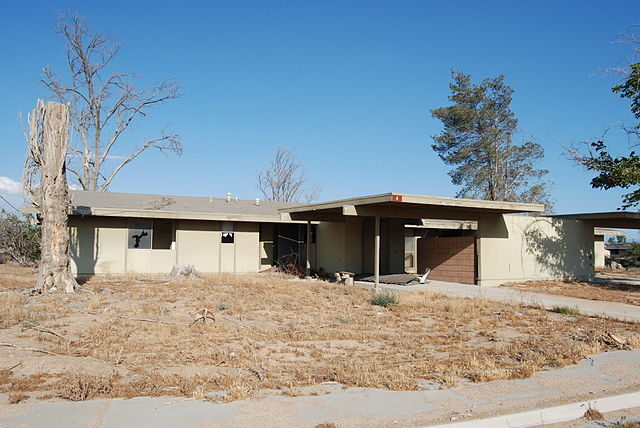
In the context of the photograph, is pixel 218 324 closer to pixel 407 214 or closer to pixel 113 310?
pixel 113 310

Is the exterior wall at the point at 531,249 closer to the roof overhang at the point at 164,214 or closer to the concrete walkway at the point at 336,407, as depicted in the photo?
the roof overhang at the point at 164,214

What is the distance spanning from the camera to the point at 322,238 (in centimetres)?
2189

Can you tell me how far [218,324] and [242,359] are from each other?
2.70 m

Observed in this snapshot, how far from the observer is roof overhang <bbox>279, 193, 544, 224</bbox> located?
14.4m

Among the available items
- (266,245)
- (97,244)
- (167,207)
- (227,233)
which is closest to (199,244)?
(227,233)

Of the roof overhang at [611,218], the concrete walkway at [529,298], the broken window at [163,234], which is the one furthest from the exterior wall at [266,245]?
the roof overhang at [611,218]

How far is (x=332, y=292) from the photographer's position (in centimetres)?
1512

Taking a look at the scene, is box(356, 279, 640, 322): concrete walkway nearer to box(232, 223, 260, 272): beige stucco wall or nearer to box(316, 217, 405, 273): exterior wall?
box(316, 217, 405, 273): exterior wall

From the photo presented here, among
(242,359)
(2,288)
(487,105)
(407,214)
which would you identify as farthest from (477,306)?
(487,105)

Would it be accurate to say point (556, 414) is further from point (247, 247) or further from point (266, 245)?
point (266, 245)

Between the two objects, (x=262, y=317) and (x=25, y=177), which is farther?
(x=25, y=177)

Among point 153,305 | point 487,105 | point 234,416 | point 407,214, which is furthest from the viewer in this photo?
point 487,105

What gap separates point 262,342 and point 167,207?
13.7 meters

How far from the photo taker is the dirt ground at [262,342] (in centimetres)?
564
